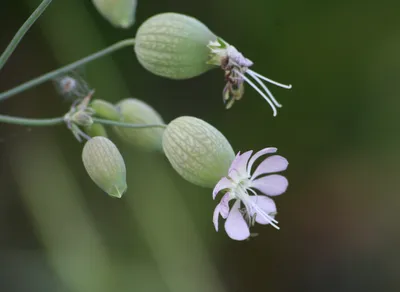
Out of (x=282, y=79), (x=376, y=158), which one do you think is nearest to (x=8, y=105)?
(x=282, y=79)

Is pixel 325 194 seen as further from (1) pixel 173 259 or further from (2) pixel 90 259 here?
(2) pixel 90 259

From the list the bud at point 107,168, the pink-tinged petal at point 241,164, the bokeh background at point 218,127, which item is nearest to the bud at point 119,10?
the bud at point 107,168

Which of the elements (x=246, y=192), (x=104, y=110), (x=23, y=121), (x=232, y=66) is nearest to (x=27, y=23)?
(x=23, y=121)

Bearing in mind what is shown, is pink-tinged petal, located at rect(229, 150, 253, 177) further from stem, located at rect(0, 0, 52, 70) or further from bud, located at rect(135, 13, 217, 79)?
stem, located at rect(0, 0, 52, 70)

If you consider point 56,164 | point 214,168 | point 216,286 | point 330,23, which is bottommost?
point 216,286

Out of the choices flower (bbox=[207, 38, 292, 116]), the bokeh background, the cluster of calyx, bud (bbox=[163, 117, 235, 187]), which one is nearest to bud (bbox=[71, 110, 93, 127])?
the cluster of calyx

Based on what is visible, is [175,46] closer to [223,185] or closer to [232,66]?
[232,66]
